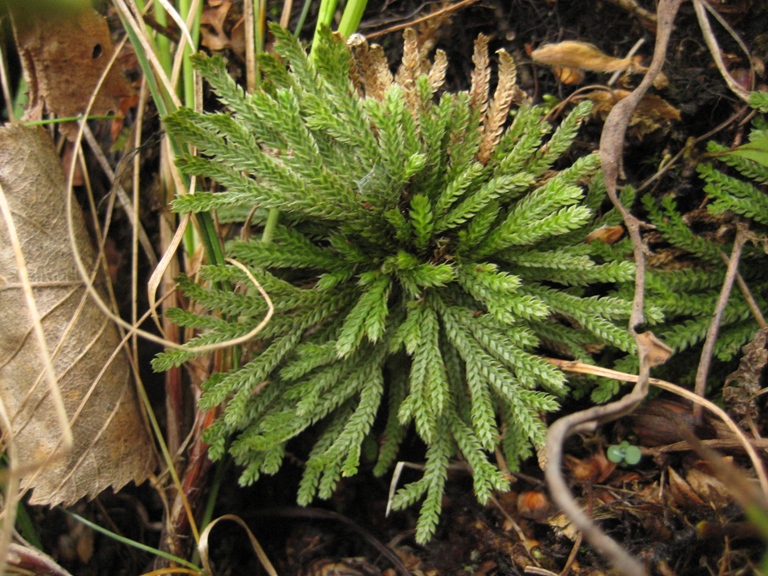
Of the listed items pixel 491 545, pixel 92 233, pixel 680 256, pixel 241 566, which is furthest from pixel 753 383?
pixel 92 233

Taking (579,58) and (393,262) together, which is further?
(579,58)

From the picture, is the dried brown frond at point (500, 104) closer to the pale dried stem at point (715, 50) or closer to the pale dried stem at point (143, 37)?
the pale dried stem at point (715, 50)

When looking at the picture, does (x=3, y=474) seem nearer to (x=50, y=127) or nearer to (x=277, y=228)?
(x=277, y=228)

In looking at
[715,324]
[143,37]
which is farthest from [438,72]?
[715,324]

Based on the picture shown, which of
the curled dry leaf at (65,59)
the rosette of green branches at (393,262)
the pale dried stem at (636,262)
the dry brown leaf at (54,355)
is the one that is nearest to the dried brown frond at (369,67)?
the rosette of green branches at (393,262)

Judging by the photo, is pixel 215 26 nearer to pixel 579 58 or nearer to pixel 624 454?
pixel 579 58

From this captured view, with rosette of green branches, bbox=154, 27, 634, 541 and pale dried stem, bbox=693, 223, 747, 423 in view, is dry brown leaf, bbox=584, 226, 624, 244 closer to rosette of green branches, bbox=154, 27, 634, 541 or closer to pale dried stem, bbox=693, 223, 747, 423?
rosette of green branches, bbox=154, 27, 634, 541

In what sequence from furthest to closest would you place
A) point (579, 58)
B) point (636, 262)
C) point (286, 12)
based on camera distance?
point (286, 12) → point (579, 58) → point (636, 262)
